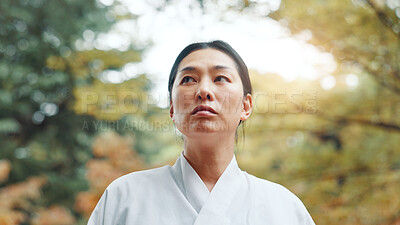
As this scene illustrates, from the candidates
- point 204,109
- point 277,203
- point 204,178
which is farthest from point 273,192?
point 204,109

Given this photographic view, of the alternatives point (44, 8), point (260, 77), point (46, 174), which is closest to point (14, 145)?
point (46, 174)

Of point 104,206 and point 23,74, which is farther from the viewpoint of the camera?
point 23,74

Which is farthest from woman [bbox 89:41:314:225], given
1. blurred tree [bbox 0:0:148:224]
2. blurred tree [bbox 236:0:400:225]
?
blurred tree [bbox 0:0:148:224]


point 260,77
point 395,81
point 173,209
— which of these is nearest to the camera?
point 173,209

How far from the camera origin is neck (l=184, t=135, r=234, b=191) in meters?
0.98

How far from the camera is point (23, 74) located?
15.4ft

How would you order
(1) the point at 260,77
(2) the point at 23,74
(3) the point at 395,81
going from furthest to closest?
(2) the point at 23,74
(1) the point at 260,77
(3) the point at 395,81

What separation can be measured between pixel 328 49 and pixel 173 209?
1634 millimetres

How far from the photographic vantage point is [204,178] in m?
1.01

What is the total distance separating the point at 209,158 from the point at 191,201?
128 millimetres

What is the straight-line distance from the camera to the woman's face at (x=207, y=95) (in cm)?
92

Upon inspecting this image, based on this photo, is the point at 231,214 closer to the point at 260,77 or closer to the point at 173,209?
the point at 173,209

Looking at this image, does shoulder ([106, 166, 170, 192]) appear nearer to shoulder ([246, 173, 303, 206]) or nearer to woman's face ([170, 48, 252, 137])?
woman's face ([170, 48, 252, 137])

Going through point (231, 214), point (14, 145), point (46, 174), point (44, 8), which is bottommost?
point (46, 174)
